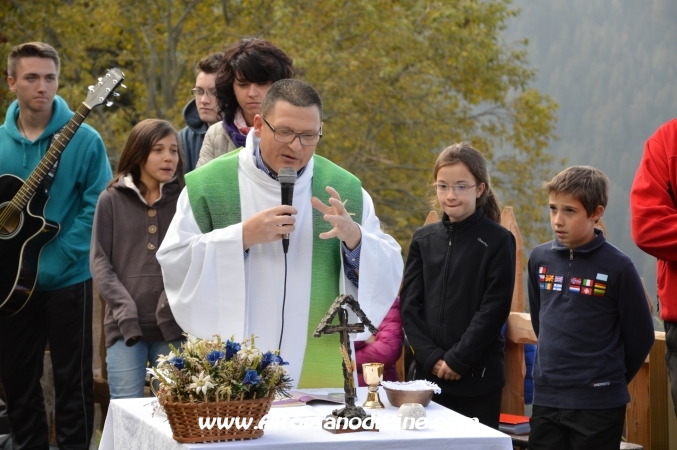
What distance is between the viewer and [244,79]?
475 cm

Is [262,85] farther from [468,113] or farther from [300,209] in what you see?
[468,113]

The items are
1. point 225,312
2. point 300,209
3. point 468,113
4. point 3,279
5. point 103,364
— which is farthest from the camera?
point 468,113

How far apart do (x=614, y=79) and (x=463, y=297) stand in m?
6.82

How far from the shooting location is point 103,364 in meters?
7.26

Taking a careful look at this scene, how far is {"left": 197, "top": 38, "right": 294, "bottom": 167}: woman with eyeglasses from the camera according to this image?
4.75m

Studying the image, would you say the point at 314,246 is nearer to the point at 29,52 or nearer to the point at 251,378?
the point at 251,378

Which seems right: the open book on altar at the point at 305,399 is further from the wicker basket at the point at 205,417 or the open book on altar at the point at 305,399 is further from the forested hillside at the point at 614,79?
the forested hillside at the point at 614,79

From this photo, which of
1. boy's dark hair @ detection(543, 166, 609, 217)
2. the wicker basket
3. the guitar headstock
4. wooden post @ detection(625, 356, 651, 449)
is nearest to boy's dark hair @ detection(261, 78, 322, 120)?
the wicker basket

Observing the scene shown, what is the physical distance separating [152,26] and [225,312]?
11.1m

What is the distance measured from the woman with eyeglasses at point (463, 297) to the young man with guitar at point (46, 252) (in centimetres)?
193

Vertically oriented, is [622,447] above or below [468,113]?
below

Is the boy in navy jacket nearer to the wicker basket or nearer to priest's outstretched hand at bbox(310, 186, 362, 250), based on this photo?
priest's outstretched hand at bbox(310, 186, 362, 250)

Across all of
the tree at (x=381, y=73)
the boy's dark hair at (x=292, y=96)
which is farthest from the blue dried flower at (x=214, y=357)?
the tree at (x=381, y=73)

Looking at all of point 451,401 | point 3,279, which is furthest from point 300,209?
point 3,279
